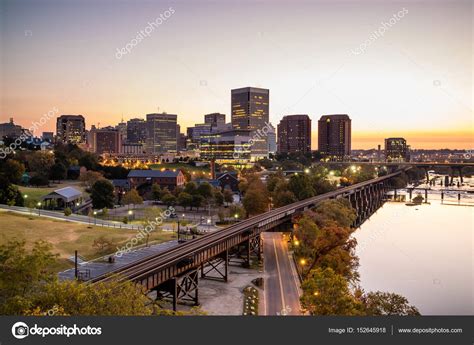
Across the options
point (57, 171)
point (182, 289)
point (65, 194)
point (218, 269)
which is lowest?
point (218, 269)

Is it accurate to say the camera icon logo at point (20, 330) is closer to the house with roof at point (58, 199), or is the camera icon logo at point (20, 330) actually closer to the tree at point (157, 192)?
the house with roof at point (58, 199)

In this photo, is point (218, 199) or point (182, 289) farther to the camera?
point (218, 199)

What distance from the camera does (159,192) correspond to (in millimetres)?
98125

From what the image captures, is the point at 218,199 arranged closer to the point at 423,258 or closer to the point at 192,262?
the point at 423,258

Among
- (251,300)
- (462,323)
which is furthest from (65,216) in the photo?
(462,323)

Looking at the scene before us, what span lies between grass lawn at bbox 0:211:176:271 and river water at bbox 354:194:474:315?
32838 mm

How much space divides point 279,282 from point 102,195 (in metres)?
51.5

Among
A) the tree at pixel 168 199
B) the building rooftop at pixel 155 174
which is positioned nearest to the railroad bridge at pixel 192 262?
the tree at pixel 168 199

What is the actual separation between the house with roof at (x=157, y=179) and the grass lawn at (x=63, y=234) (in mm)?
52116

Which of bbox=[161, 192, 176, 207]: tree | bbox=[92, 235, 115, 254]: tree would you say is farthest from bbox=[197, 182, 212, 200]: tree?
bbox=[92, 235, 115, 254]: tree

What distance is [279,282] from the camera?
43.8 metres

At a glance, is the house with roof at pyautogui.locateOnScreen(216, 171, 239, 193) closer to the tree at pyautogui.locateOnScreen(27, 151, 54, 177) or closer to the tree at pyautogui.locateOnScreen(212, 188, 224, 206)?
the tree at pyautogui.locateOnScreen(212, 188, 224, 206)

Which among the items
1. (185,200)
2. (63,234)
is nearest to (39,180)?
(185,200)

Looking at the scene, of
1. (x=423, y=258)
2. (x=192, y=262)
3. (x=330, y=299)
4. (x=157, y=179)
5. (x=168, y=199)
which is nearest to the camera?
(x=330, y=299)
